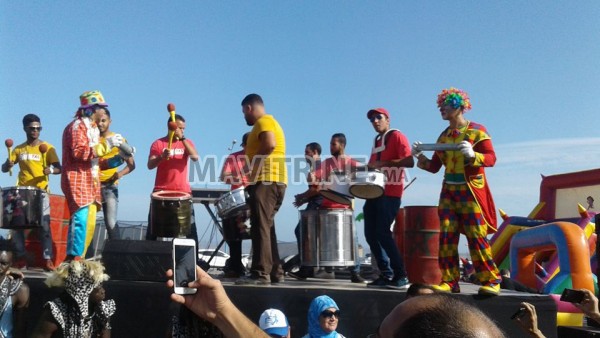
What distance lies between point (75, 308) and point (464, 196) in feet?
10.1

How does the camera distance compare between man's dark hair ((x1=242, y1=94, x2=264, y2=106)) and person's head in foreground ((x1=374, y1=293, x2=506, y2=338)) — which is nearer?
person's head in foreground ((x1=374, y1=293, x2=506, y2=338))

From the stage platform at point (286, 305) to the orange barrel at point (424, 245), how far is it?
1.39 m

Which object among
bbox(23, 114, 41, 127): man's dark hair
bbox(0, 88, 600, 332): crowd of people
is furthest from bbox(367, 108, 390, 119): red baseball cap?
bbox(23, 114, 41, 127): man's dark hair

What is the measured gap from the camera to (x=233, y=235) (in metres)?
6.21

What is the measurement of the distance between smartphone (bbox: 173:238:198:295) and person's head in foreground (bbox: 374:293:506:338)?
0.82 m

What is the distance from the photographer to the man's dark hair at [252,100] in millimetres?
5297

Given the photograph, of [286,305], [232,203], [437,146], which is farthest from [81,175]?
[437,146]

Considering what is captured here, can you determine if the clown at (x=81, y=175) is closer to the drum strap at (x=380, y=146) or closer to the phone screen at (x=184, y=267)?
the drum strap at (x=380, y=146)

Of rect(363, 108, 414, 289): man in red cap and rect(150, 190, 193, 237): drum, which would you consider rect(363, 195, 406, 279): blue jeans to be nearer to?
rect(363, 108, 414, 289): man in red cap

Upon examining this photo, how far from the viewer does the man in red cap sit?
522cm

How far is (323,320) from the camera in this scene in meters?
3.99

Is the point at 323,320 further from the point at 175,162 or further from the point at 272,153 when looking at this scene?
the point at 175,162

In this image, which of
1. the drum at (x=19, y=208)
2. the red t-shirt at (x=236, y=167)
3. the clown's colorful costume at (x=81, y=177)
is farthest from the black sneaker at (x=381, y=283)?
the drum at (x=19, y=208)

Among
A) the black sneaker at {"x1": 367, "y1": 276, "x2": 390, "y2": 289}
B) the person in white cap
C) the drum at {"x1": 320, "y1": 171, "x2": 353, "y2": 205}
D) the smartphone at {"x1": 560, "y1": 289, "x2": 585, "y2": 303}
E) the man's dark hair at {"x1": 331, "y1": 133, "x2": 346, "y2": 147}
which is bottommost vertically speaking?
the person in white cap
